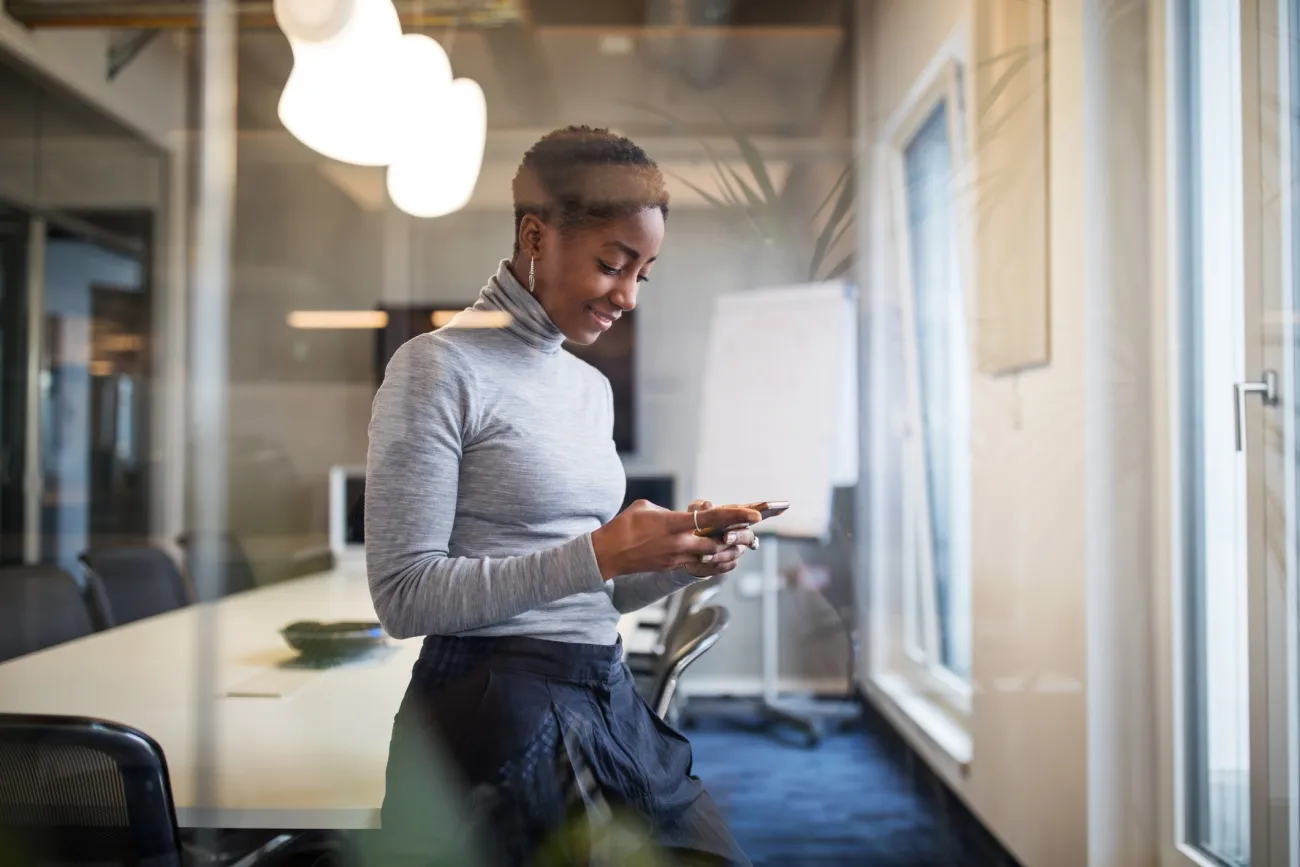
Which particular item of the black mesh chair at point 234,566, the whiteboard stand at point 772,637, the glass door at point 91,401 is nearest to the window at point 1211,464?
the whiteboard stand at point 772,637

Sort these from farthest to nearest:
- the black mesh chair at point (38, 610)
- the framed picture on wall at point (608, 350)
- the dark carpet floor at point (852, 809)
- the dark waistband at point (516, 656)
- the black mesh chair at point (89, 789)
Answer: the black mesh chair at point (38, 610), the dark carpet floor at point (852, 809), the framed picture on wall at point (608, 350), the dark waistband at point (516, 656), the black mesh chair at point (89, 789)

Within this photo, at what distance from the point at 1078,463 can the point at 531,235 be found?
1060 millimetres

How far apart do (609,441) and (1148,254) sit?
1051 millimetres

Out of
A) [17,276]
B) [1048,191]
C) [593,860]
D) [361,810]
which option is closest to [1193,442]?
[1048,191]

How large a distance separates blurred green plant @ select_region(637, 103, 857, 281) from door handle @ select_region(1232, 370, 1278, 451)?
0.67m

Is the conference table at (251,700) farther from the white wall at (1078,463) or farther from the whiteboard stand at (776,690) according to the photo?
the white wall at (1078,463)

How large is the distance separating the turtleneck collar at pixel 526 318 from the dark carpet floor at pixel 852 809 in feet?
3.08

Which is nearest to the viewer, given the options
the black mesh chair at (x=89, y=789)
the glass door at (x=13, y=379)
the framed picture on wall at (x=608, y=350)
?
the black mesh chair at (x=89, y=789)

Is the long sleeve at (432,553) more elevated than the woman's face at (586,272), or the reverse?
the woman's face at (586,272)

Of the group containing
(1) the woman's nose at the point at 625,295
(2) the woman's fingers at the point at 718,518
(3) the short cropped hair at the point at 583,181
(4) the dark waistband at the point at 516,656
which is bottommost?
(4) the dark waistband at the point at 516,656

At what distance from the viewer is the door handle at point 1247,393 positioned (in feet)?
4.49

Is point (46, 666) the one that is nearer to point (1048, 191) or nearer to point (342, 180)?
point (342, 180)

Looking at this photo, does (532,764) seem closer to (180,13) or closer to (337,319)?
(337,319)

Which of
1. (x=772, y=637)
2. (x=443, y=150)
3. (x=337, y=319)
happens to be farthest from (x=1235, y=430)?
(x=337, y=319)
